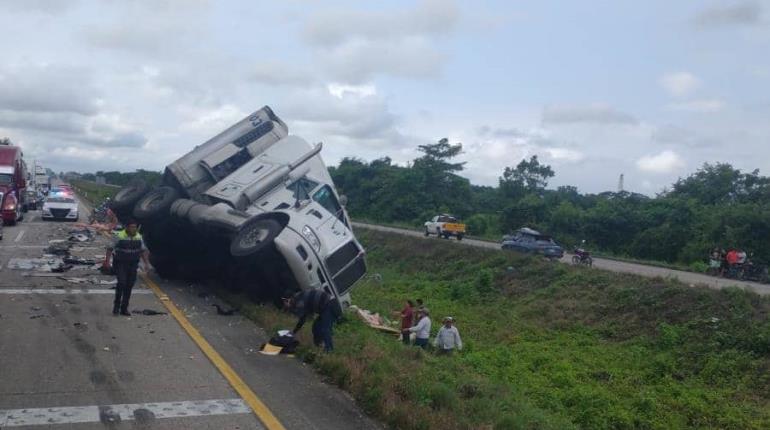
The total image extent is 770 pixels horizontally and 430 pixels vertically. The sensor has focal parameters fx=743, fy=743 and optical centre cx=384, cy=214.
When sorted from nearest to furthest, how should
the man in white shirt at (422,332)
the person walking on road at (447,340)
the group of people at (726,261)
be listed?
the man in white shirt at (422,332)
the person walking on road at (447,340)
the group of people at (726,261)

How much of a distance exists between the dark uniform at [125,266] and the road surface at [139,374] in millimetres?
338

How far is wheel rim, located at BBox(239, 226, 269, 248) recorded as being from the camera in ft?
40.1

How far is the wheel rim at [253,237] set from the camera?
40.1ft

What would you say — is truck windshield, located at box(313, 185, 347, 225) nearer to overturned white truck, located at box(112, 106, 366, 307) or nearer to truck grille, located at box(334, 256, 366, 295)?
overturned white truck, located at box(112, 106, 366, 307)

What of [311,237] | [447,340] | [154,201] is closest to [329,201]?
[311,237]

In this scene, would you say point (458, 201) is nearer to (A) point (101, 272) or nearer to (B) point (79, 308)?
(A) point (101, 272)

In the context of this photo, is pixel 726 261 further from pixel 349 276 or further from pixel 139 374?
pixel 139 374

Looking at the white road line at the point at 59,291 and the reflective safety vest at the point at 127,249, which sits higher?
the reflective safety vest at the point at 127,249

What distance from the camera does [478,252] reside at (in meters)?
31.7

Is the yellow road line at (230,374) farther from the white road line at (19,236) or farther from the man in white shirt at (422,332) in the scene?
the white road line at (19,236)

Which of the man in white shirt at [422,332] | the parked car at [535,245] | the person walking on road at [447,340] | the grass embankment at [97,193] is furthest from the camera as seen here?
the grass embankment at [97,193]

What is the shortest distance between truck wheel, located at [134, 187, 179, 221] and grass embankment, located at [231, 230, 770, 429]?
153 inches

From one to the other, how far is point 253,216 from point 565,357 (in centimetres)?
821

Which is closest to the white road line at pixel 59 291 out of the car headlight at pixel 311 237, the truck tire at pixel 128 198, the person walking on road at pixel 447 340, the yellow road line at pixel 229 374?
the yellow road line at pixel 229 374
